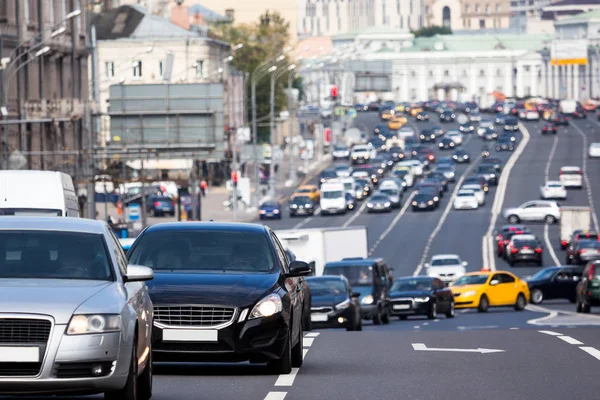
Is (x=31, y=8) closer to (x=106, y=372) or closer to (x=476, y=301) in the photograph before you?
(x=476, y=301)

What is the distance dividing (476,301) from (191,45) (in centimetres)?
8297

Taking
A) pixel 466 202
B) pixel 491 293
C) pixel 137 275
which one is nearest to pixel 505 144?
pixel 466 202

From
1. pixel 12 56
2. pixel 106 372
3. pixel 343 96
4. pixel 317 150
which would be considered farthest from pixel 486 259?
pixel 343 96

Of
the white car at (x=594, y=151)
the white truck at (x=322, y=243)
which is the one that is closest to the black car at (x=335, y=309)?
the white truck at (x=322, y=243)

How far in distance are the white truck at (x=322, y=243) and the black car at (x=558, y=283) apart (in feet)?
18.3

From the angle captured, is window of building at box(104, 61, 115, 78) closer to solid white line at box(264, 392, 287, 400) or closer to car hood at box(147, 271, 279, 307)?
car hood at box(147, 271, 279, 307)

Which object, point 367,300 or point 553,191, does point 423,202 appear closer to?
point 553,191

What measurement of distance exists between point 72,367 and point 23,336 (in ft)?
1.26

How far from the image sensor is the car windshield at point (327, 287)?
31.5 metres

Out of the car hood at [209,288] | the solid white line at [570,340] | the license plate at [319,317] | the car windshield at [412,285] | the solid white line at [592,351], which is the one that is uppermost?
the car hood at [209,288]

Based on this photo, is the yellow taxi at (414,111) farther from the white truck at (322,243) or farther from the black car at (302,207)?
the white truck at (322,243)

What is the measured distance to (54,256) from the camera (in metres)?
12.5

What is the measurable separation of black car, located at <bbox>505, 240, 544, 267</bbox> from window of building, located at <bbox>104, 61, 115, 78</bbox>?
190ft

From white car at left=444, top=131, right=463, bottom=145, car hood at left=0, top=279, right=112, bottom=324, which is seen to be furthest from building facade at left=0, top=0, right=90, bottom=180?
white car at left=444, top=131, right=463, bottom=145
